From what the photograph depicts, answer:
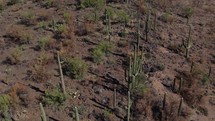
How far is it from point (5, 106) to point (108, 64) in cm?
501

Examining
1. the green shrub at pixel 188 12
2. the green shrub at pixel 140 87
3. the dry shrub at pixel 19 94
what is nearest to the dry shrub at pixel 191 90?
the green shrub at pixel 140 87

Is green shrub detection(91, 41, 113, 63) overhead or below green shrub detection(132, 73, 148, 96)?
overhead

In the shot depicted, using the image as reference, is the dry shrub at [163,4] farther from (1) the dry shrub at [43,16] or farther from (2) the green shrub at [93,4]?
(1) the dry shrub at [43,16]

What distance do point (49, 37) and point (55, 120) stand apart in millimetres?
5656

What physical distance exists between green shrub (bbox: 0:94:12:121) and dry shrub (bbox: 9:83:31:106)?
20cm

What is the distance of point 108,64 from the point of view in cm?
1527

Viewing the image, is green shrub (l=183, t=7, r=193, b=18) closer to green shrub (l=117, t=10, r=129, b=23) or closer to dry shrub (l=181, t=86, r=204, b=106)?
green shrub (l=117, t=10, r=129, b=23)

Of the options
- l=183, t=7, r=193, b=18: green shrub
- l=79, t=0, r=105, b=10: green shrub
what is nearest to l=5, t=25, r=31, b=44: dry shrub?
l=79, t=0, r=105, b=10: green shrub

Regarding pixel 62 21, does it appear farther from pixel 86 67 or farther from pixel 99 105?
pixel 99 105

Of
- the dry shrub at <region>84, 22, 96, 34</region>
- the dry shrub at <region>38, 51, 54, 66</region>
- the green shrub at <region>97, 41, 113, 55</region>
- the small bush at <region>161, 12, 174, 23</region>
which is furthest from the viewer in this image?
the small bush at <region>161, 12, 174, 23</region>

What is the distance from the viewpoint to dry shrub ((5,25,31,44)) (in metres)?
16.7

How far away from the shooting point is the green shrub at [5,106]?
40.2ft

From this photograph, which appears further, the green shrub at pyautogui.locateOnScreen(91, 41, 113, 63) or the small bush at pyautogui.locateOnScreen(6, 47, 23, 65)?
the green shrub at pyautogui.locateOnScreen(91, 41, 113, 63)

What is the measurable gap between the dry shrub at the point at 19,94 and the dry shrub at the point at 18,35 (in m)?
3.71
